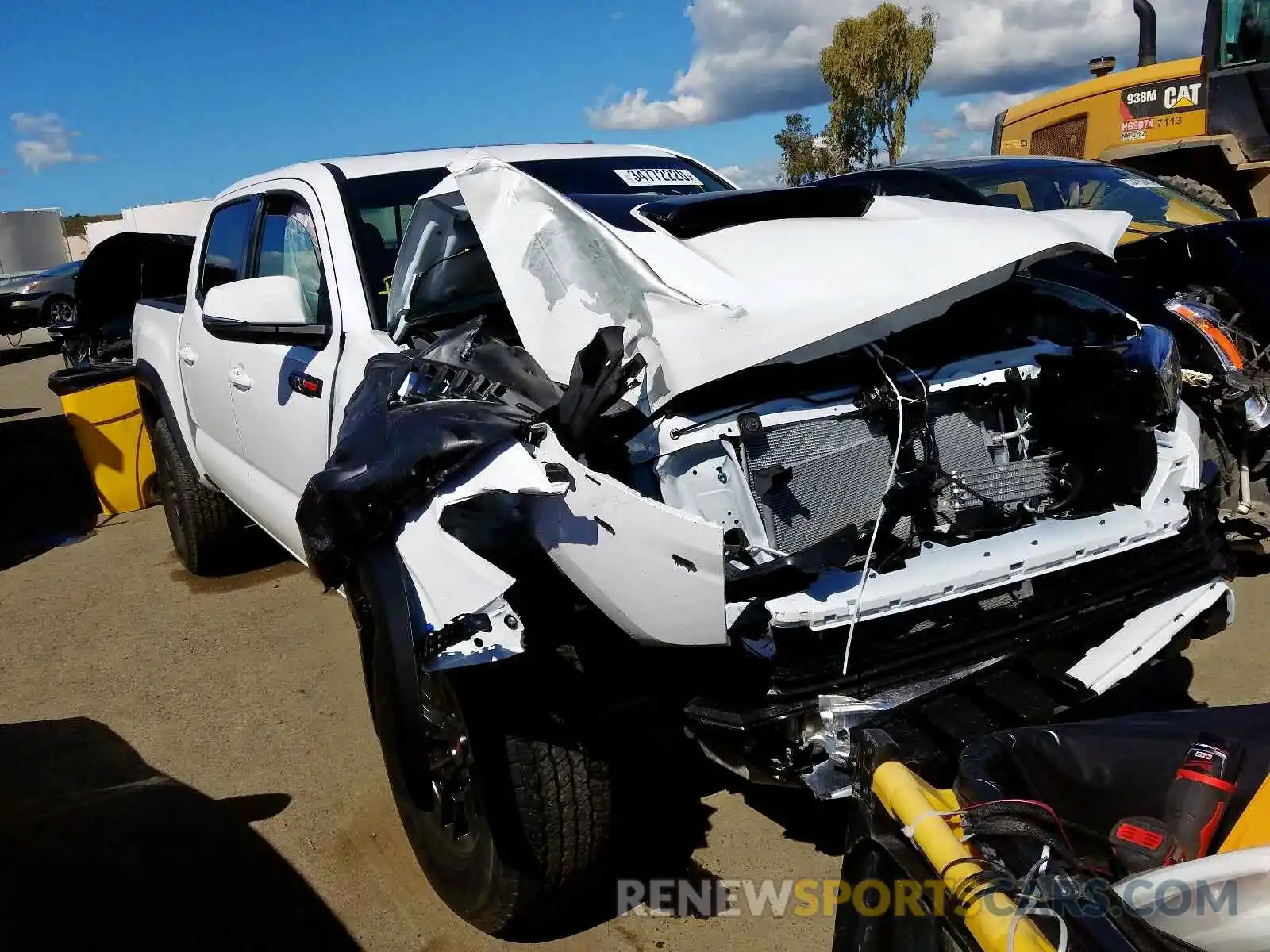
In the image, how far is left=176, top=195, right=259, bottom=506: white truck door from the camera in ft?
13.5

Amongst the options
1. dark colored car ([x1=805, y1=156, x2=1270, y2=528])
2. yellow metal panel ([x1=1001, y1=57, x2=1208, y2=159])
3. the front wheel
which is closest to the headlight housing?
dark colored car ([x1=805, y1=156, x2=1270, y2=528])

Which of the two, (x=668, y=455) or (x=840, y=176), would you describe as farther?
(x=840, y=176)

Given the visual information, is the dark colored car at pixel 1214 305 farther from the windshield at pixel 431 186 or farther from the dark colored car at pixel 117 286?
the dark colored car at pixel 117 286

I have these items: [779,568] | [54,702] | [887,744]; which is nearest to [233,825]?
[54,702]

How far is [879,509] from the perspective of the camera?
2.52 metres

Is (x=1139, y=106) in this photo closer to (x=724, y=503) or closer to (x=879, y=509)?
(x=879, y=509)

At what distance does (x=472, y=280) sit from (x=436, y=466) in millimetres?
1178

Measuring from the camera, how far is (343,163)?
3.73 meters

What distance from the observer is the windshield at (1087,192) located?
597 cm

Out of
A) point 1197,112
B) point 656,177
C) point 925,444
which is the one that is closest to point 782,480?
point 925,444

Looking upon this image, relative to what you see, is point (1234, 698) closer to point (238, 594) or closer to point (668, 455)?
point (668, 455)

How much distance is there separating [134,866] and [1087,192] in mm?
6052

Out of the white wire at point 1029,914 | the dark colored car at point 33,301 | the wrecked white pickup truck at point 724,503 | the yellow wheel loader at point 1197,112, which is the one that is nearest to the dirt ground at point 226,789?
the wrecked white pickup truck at point 724,503

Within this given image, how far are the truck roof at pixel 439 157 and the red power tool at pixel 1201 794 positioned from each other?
9.85 feet
